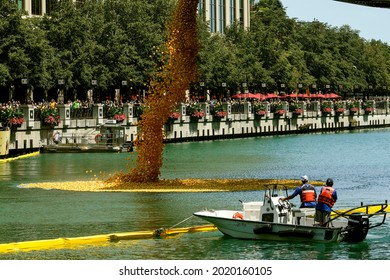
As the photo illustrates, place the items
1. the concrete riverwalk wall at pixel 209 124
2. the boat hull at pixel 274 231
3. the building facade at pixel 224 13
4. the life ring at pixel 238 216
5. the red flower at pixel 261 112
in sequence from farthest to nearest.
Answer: the building facade at pixel 224 13 → the red flower at pixel 261 112 → the concrete riverwalk wall at pixel 209 124 → the life ring at pixel 238 216 → the boat hull at pixel 274 231

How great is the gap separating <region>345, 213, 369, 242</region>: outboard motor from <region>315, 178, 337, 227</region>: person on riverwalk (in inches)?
30.2

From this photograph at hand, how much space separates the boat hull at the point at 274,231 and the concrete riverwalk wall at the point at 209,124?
158 feet

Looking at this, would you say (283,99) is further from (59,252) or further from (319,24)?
(59,252)

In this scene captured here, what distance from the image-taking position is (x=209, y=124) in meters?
108

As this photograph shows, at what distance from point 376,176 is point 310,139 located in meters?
56.0

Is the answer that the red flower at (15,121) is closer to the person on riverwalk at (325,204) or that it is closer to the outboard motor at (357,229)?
the outboard motor at (357,229)

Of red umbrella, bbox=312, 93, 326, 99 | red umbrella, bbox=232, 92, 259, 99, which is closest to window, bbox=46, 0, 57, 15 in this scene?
red umbrella, bbox=232, 92, 259, 99

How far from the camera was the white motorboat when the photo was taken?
30172mm

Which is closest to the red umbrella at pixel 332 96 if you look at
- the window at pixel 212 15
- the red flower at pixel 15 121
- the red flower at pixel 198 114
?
the window at pixel 212 15

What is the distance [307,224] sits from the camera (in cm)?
3117

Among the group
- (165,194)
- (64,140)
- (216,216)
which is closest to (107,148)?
(64,140)

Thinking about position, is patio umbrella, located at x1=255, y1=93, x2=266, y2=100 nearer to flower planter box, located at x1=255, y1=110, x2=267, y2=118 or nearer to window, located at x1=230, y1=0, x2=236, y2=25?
flower planter box, located at x1=255, y1=110, x2=267, y2=118

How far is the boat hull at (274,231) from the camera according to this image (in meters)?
30.1

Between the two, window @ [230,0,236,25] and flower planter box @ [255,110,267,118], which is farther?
window @ [230,0,236,25]
